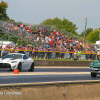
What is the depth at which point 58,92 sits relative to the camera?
A: 779 centimetres

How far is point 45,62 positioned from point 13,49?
15.3 feet

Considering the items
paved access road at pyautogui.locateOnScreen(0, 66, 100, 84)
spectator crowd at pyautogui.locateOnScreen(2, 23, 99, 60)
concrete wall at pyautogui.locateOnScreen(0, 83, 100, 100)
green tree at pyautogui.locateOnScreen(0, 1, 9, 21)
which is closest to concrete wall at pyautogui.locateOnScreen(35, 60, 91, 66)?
spectator crowd at pyautogui.locateOnScreen(2, 23, 99, 60)

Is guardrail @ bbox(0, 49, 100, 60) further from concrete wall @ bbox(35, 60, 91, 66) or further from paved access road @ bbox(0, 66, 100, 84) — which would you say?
paved access road @ bbox(0, 66, 100, 84)

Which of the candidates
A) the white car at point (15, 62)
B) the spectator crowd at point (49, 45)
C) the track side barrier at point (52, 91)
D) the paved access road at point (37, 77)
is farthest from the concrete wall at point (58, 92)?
the spectator crowd at point (49, 45)

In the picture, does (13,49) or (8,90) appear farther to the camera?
(13,49)

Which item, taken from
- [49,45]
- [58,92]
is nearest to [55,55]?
[49,45]

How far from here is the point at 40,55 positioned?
106 feet

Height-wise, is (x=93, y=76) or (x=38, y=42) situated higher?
(x=38, y=42)

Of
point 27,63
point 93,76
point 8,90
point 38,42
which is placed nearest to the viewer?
point 8,90

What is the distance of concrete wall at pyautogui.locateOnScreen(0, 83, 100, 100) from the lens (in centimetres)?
709

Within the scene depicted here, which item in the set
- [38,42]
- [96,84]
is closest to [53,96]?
[96,84]

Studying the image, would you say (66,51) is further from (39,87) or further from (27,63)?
(39,87)

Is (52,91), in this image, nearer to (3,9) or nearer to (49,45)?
(49,45)

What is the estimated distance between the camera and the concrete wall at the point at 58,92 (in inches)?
279
